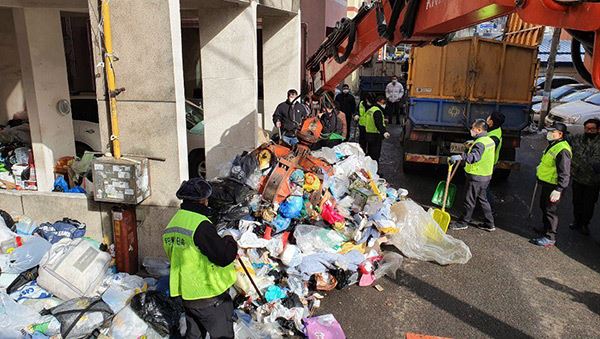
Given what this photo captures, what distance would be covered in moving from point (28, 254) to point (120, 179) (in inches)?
47.6

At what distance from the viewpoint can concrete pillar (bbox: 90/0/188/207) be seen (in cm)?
468

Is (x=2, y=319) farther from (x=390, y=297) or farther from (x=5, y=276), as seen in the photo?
(x=390, y=297)

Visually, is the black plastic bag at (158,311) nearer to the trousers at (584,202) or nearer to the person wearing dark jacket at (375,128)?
the trousers at (584,202)

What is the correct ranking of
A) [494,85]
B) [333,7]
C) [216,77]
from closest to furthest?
[216,77]
[494,85]
[333,7]

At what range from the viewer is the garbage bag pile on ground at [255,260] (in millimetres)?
4035

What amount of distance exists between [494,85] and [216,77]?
5.00 m

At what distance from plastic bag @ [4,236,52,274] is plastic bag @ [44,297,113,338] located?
2.69 feet

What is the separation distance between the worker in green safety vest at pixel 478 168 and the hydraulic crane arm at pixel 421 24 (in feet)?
6.78

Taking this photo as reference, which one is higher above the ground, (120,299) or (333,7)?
(333,7)

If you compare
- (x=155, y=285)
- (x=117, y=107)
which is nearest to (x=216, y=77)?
(x=117, y=107)

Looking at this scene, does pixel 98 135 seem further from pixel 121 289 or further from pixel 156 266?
pixel 121 289

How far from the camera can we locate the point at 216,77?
7422 millimetres

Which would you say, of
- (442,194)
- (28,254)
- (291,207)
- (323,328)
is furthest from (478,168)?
(28,254)

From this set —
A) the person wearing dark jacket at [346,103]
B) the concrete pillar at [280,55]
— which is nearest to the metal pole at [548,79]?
the person wearing dark jacket at [346,103]
